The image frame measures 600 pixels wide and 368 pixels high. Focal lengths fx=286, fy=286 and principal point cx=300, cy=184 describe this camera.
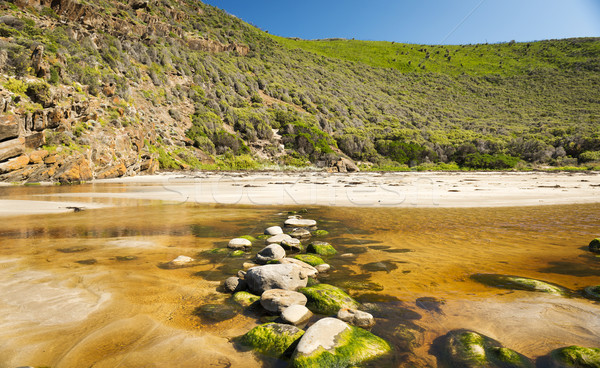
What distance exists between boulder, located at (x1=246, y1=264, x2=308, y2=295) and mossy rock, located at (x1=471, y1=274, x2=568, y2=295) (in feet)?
9.62

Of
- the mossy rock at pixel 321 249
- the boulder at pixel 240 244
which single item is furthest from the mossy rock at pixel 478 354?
the boulder at pixel 240 244

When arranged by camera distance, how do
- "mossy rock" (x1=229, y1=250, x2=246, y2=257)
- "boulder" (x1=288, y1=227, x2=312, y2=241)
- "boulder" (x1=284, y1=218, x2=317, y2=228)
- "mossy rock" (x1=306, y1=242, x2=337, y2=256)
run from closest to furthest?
1. "mossy rock" (x1=229, y1=250, x2=246, y2=257)
2. "mossy rock" (x1=306, y1=242, x2=337, y2=256)
3. "boulder" (x1=288, y1=227, x2=312, y2=241)
4. "boulder" (x1=284, y1=218, x2=317, y2=228)

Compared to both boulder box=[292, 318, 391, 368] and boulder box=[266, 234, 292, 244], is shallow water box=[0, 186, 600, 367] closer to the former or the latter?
boulder box=[292, 318, 391, 368]

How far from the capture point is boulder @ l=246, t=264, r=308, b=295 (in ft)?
13.4

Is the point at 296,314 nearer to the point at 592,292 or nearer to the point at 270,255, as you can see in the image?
the point at 270,255

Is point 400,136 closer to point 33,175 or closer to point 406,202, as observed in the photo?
point 406,202

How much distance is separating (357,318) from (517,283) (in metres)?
2.88

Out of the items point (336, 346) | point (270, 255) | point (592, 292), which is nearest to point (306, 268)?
point (270, 255)

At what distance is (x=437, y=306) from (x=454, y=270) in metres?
Answer: 1.61

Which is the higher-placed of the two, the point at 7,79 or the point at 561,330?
the point at 7,79

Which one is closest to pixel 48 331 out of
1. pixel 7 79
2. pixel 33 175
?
pixel 33 175

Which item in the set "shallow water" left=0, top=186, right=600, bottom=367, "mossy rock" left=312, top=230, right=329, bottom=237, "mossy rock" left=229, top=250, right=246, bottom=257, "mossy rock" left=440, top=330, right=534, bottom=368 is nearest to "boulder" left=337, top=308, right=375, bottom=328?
"shallow water" left=0, top=186, right=600, bottom=367

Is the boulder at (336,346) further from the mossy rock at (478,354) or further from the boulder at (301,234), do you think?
the boulder at (301,234)

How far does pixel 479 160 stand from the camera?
1934 inches
